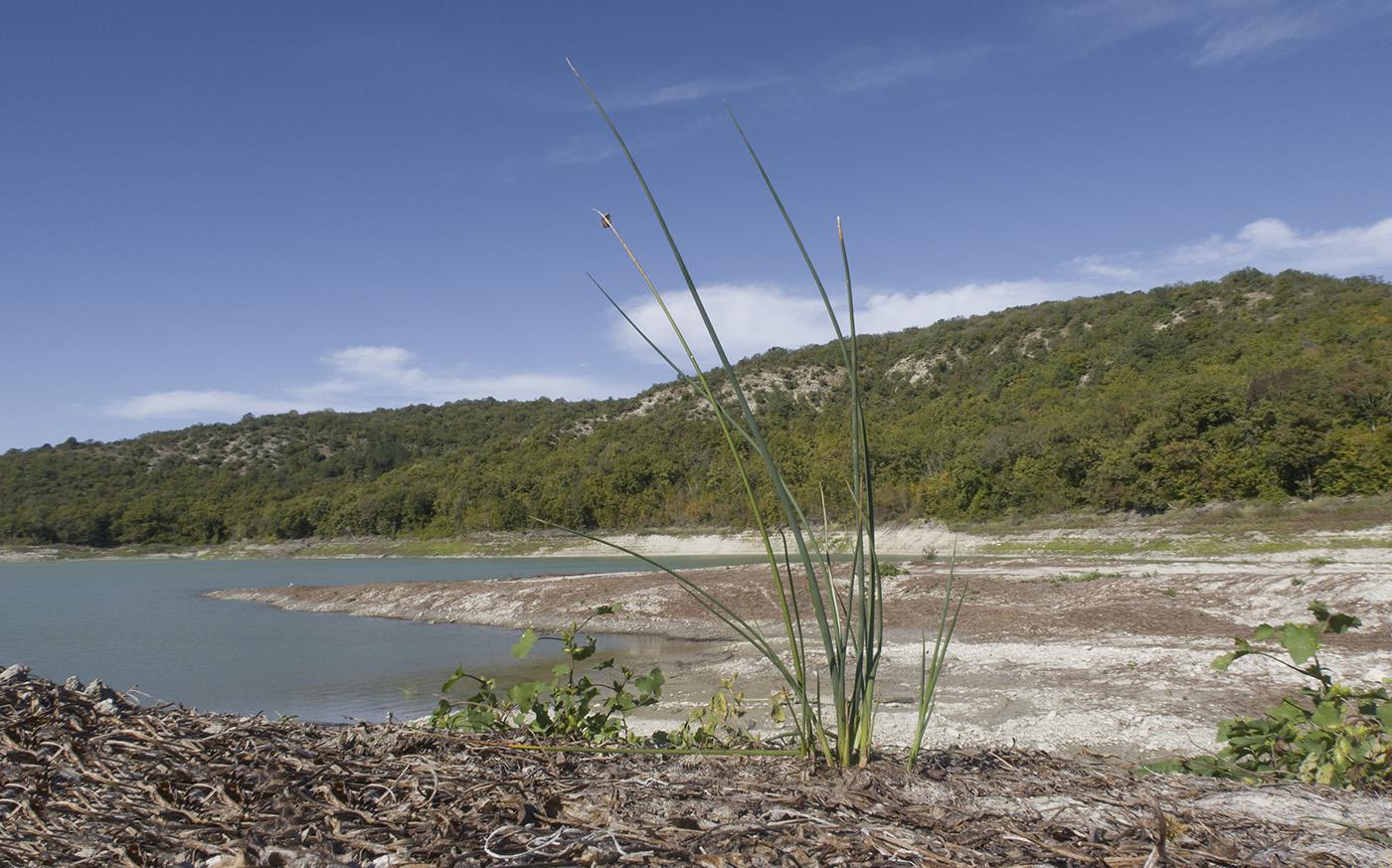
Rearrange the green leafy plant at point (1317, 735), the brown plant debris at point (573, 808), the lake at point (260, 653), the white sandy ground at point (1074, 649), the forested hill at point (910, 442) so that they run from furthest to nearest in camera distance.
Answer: the forested hill at point (910, 442), the lake at point (260, 653), the white sandy ground at point (1074, 649), the green leafy plant at point (1317, 735), the brown plant debris at point (573, 808)

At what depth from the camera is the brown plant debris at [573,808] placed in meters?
1.45

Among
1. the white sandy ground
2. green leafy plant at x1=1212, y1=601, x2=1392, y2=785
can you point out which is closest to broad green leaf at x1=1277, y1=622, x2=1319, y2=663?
green leafy plant at x1=1212, y1=601, x2=1392, y2=785

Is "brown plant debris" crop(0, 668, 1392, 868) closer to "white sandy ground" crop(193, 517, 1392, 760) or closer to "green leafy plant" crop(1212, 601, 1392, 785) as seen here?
"green leafy plant" crop(1212, 601, 1392, 785)

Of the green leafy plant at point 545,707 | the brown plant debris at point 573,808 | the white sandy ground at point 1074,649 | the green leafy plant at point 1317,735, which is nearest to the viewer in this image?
the brown plant debris at point 573,808

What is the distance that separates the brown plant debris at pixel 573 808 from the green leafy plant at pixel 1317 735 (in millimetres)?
282

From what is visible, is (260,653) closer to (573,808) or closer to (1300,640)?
(573,808)

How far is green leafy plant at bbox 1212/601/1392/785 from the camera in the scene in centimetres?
230

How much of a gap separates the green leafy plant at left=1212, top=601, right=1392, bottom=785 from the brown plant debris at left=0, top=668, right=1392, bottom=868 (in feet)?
0.93

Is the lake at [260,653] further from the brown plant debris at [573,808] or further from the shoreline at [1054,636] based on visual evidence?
the brown plant debris at [573,808]

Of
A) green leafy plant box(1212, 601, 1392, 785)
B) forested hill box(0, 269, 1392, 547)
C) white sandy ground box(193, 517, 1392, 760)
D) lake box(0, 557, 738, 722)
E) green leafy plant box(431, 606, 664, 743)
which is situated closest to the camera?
green leafy plant box(1212, 601, 1392, 785)

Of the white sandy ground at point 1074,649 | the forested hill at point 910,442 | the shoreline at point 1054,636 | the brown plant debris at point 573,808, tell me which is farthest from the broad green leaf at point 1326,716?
the forested hill at point 910,442

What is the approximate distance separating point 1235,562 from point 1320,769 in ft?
75.3

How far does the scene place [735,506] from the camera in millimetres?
53969

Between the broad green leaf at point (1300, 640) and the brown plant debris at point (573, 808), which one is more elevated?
the broad green leaf at point (1300, 640)
